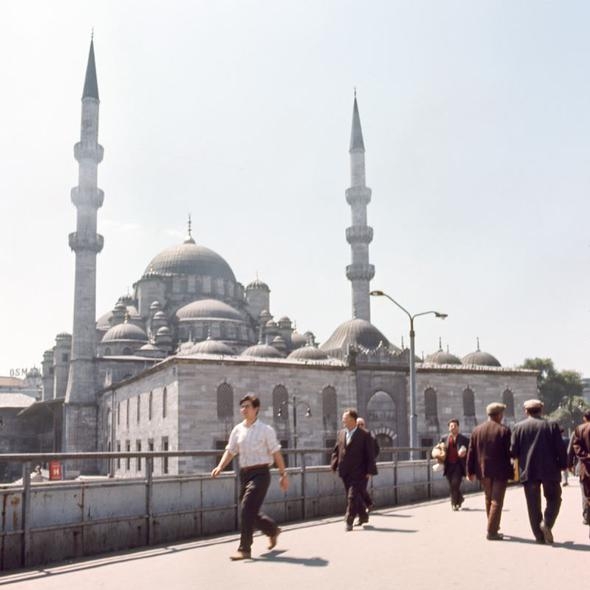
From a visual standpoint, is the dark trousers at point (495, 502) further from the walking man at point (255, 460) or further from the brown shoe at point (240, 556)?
the brown shoe at point (240, 556)

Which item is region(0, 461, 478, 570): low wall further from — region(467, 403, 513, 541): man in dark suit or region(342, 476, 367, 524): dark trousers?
region(467, 403, 513, 541): man in dark suit

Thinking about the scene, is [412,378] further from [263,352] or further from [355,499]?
[263,352]

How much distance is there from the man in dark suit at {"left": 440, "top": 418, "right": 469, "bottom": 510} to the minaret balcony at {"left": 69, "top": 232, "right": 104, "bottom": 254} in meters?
39.8

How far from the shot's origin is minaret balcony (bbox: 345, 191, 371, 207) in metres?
52.6

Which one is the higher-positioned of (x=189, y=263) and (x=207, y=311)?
(x=189, y=263)

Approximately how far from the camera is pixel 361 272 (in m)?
51.1

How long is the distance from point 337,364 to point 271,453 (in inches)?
1144

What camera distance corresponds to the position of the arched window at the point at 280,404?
3334 centimetres

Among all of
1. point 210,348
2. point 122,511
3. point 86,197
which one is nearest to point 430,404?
point 210,348

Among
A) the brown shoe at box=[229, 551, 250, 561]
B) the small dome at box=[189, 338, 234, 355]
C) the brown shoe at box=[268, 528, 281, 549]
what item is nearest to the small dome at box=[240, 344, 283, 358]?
the small dome at box=[189, 338, 234, 355]

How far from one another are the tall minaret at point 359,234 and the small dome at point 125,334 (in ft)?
54.3

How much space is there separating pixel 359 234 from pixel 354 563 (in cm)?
4632

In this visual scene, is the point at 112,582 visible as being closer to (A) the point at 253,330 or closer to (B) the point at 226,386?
(B) the point at 226,386

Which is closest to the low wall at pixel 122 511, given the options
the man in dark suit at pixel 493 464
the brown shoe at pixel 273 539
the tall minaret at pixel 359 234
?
the brown shoe at pixel 273 539
